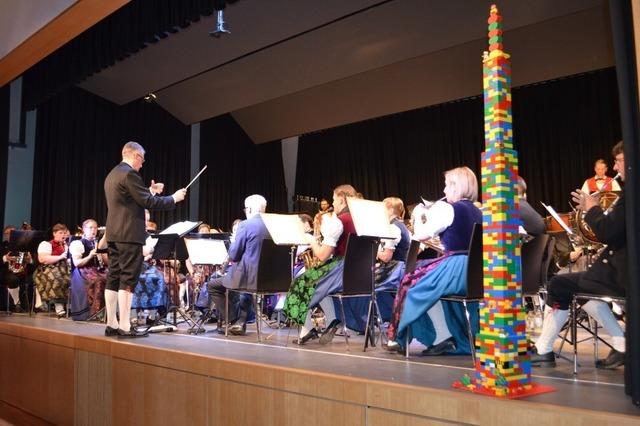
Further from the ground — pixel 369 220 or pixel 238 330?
pixel 369 220

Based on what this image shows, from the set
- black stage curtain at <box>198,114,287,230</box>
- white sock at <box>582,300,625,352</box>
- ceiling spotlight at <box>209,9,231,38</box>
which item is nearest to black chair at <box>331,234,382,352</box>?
white sock at <box>582,300,625,352</box>

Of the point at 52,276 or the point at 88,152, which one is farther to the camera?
the point at 88,152

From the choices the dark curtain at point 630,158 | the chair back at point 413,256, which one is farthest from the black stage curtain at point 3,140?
the dark curtain at point 630,158

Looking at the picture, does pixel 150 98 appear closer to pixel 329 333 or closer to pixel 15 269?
pixel 15 269

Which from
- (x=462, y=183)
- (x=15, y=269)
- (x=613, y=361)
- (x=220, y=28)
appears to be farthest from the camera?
(x=220, y=28)

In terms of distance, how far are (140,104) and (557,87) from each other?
8.21 metres

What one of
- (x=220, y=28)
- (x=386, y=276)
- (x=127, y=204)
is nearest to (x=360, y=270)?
(x=386, y=276)

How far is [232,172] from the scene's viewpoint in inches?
533

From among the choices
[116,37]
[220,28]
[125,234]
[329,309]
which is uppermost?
[220,28]

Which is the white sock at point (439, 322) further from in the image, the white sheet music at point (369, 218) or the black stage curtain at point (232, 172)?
the black stage curtain at point (232, 172)

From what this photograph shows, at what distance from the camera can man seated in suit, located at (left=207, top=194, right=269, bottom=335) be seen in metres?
4.67

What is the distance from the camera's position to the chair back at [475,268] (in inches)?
125

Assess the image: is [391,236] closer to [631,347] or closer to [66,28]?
[631,347]

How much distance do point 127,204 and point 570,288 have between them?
313 cm
